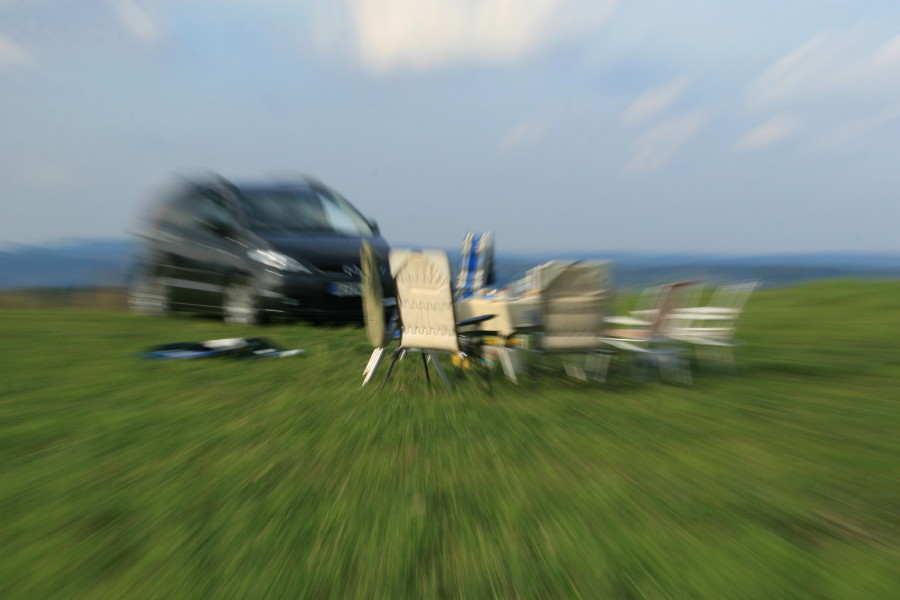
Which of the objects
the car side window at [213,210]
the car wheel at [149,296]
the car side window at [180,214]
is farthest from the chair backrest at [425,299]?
the car wheel at [149,296]

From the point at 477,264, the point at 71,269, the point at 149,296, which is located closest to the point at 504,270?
the point at 477,264

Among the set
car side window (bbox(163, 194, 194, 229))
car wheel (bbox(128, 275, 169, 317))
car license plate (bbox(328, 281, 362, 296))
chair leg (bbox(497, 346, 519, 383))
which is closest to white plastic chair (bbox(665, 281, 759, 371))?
chair leg (bbox(497, 346, 519, 383))

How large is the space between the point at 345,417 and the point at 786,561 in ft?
11.4

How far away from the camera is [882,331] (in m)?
12.4

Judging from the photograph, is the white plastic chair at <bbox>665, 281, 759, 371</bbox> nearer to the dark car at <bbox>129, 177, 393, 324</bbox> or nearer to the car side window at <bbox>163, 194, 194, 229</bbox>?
the dark car at <bbox>129, 177, 393, 324</bbox>

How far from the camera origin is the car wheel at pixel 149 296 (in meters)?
13.7

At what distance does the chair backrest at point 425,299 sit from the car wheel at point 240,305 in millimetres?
5506

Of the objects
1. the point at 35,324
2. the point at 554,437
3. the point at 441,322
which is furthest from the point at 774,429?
the point at 35,324

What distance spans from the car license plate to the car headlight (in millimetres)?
400

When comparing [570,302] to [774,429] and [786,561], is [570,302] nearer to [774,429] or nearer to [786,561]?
[774,429]

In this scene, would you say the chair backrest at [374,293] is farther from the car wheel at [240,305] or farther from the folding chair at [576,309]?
the car wheel at [240,305]

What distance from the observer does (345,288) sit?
461 inches

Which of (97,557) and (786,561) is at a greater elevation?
(97,557)

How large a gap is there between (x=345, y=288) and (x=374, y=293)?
4.80 m
